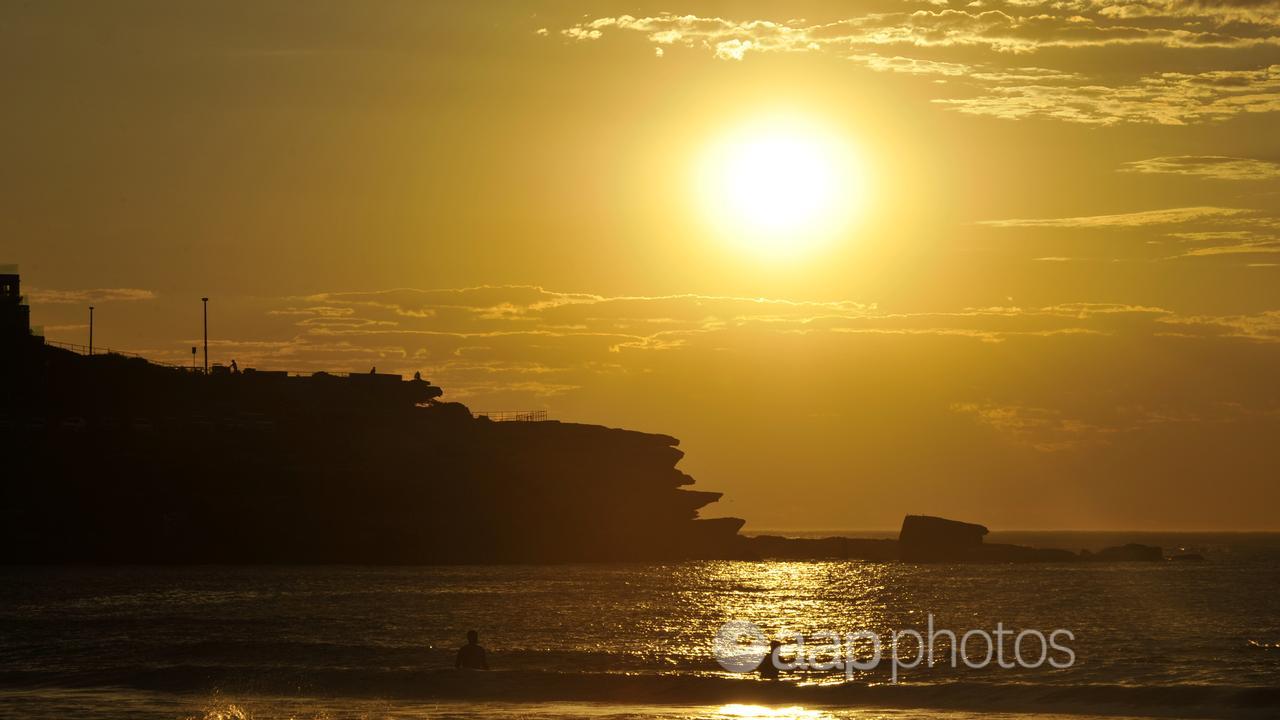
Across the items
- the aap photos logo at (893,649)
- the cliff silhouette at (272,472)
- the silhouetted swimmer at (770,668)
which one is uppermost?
the cliff silhouette at (272,472)

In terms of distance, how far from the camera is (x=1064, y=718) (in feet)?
150

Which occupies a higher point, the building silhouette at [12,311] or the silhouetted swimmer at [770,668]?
the building silhouette at [12,311]

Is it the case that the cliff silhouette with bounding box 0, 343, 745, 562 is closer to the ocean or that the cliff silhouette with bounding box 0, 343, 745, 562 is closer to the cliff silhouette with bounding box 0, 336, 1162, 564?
the cliff silhouette with bounding box 0, 336, 1162, 564

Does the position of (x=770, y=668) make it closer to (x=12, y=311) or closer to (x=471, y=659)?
(x=471, y=659)

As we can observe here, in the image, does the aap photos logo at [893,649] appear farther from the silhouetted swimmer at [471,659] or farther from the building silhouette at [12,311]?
the building silhouette at [12,311]

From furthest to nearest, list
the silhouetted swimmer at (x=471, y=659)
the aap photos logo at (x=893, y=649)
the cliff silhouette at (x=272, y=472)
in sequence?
the cliff silhouette at (x=272, y=472) → the aap photos logo at (x=893, y=649) → the silhouetted swimmer at (x=471, y=659)

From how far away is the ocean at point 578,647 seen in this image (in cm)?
4875

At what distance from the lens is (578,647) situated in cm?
7131

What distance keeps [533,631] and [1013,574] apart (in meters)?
108

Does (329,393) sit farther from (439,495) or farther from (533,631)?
(533,631)

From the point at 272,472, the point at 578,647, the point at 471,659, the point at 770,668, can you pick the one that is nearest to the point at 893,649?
the point at 578,647

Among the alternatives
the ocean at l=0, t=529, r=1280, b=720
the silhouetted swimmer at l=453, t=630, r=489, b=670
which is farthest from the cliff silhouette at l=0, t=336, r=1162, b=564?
the silhouetted swimmer at l=453, t=630, r=489, b=670

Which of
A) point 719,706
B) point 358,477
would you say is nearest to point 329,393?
point 358,477

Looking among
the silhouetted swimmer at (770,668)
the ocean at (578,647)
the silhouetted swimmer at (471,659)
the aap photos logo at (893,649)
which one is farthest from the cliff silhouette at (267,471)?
the silhouetted swimmer at (770,668)
